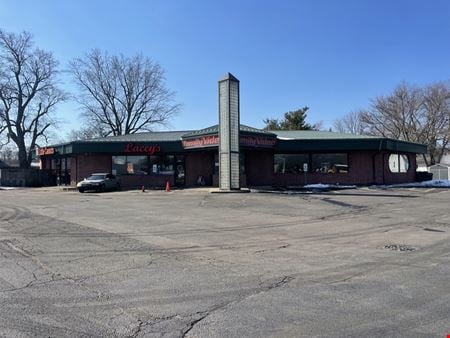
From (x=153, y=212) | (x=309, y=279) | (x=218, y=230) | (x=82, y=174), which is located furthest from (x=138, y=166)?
(x=309, y=279)

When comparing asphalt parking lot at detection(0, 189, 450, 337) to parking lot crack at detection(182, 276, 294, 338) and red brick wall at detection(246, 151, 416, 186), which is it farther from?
red brick wall at detection(246, 151, 416, 186)

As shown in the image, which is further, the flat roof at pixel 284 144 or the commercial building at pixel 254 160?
the commercial building at pixel 254 160

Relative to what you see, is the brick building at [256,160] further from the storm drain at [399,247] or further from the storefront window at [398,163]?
the storm drain at [399,247]

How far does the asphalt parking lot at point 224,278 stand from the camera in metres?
5.04

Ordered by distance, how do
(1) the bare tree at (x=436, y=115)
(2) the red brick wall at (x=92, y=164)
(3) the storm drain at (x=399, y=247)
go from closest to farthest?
(3) the storm drain at (x=399, y=247), (2) the red brick wall at (x=92, y=164), (1) the bare tree at (x=436, y=115)

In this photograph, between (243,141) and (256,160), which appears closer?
(243,141)

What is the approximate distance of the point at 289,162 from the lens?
119 feet

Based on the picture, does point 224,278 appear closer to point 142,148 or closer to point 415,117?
point 142,148

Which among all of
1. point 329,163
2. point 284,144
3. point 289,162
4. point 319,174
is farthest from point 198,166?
point 329,163

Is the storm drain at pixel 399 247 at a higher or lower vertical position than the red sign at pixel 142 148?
lower

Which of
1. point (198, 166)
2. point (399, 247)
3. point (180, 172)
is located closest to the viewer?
point (399, 247)

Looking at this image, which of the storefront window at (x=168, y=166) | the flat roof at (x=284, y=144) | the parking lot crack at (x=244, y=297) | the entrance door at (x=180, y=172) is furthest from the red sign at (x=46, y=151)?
the parking lot crack at (x=244, y=297)

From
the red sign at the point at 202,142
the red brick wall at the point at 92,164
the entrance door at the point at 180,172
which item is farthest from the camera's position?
the red brick wall at the point at 92,164

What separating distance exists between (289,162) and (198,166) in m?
7.35
